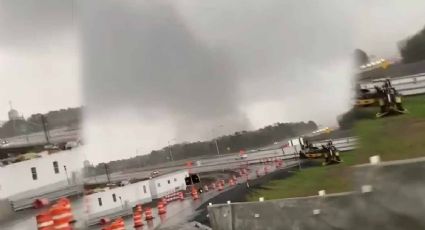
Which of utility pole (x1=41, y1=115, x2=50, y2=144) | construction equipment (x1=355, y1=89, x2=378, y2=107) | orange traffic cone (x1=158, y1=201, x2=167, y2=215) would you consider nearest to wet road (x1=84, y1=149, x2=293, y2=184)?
orange traffic cone (x1=158, y1=201, x2=167, y2=215)

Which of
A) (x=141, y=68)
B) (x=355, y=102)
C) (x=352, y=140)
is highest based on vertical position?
(x=141, y=68)

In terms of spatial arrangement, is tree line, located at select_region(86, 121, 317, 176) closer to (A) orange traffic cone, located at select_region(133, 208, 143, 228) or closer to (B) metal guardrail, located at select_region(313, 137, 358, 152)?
(B) metal guardrail, located at select_region(313, 137, 358, 152)

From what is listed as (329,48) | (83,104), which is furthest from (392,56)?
(83,104)

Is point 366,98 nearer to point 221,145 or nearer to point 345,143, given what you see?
point 345,143

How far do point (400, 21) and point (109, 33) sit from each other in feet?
19.6

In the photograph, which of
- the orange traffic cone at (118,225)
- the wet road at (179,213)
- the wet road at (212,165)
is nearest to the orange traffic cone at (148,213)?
the wet road at (179,213)

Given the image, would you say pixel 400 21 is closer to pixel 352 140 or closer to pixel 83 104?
pixel 352 140

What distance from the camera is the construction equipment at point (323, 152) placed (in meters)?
7.82

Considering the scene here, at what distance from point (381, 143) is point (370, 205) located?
74.0 inches

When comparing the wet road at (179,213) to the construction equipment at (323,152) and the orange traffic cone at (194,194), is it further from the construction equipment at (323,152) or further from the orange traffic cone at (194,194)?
the construction equipment at (323,152)

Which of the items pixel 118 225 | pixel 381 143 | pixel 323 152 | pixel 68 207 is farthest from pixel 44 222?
pixel 381 143

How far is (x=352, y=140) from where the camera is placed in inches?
295

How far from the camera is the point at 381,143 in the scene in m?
6.78

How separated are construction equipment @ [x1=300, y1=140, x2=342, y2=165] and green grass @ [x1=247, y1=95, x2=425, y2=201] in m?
0.12
